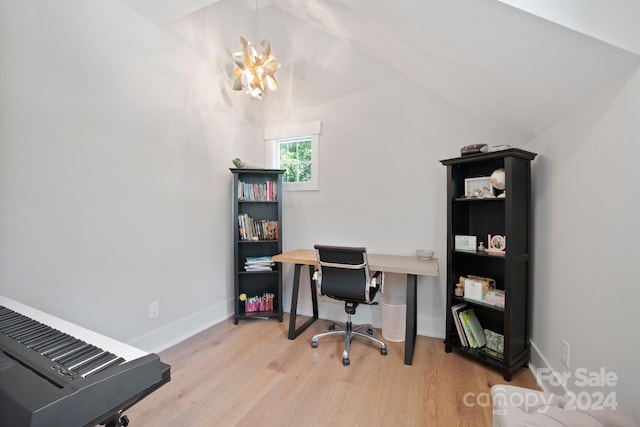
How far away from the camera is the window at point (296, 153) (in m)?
3.03

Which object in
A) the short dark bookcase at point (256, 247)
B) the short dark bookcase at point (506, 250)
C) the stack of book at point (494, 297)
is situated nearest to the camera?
the short dark bookcase at point (506, 250)

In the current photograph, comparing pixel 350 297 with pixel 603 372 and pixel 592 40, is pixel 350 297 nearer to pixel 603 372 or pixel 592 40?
pixel 603 372

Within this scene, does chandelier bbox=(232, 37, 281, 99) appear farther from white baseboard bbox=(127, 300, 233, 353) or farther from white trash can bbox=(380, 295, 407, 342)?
Answer: white trash can bbox=(380, 295, 407, 342)

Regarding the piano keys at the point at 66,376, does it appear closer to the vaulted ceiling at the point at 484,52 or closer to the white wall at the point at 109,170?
the white wall at the point at 109,170

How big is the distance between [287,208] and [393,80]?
68.8 inches

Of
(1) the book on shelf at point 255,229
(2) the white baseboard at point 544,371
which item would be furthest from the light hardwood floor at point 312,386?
(1) the book on shelf at point 255,229

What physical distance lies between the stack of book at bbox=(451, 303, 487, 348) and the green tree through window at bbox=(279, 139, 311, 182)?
1974 mm

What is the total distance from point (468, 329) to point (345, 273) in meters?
1.09

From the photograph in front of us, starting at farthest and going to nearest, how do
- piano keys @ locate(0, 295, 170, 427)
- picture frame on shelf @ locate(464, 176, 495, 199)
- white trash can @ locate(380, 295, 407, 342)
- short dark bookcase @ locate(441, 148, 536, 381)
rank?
white trash can @ locate(380, 295, 407, 342)
picture frame on shelf @ locate(464, 176, 495, 199)
short dark bookcase @ locate(441, 148, 536, 381)
piano keys @ locate(0, 295, 170, 427)

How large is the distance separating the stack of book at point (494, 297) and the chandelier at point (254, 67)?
2.59 metres

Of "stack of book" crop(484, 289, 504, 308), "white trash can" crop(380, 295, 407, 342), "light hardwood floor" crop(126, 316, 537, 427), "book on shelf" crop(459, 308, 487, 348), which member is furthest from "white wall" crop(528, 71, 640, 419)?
"white trash can" crop(380, 295, 407, 342)

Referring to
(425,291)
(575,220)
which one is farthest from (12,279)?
(575,220)

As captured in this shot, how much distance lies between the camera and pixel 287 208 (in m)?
3.18

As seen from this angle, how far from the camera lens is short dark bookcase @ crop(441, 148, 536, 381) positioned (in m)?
1.84
